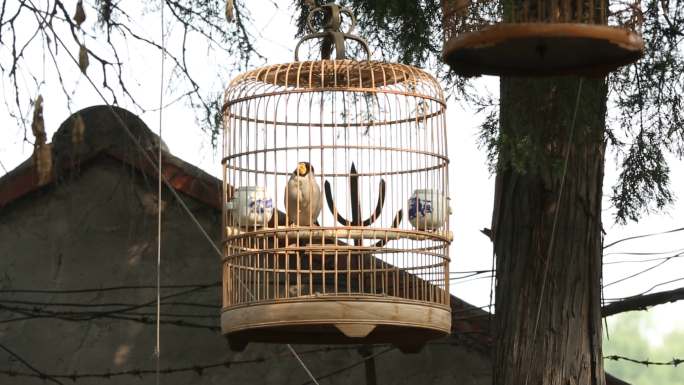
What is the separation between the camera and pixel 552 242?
6.18m

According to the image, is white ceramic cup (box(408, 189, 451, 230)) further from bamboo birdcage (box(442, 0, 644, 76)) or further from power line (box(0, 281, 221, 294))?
power line (box(0, 281, 221, 294))

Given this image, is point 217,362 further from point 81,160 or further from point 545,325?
point 545,325

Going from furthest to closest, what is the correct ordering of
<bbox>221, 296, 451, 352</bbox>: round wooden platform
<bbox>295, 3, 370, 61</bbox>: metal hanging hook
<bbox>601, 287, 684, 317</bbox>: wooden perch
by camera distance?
<bbox>601, 287, 684, 317</bbox>: wooden perch, <bbox>295, 3, 370, 61</bbox>: metal hanging hook, <bbox>221, 296, 451, 352</bbox>: round wooden platform

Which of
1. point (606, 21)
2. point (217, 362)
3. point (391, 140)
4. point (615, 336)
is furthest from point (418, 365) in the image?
point (615, 336)

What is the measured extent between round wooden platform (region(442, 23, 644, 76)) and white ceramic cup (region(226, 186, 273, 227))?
48.2 inches

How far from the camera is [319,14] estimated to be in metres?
7.35

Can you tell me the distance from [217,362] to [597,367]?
2.23 metres

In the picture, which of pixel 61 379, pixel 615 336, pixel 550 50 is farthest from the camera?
pixel 615 336

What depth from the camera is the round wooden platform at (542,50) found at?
14.3 feet

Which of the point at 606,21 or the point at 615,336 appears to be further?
the point at 615,336

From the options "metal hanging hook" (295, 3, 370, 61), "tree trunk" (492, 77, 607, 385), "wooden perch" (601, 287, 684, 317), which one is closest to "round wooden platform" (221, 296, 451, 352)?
"tree trunk" (492, 77, 607, 385)

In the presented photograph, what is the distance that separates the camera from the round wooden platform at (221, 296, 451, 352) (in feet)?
17.5

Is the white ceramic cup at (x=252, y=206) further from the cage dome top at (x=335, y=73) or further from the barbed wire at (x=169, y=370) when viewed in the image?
the barbed wire at (x=169, y=370)

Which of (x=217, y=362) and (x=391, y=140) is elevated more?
(x=391, y=140)
